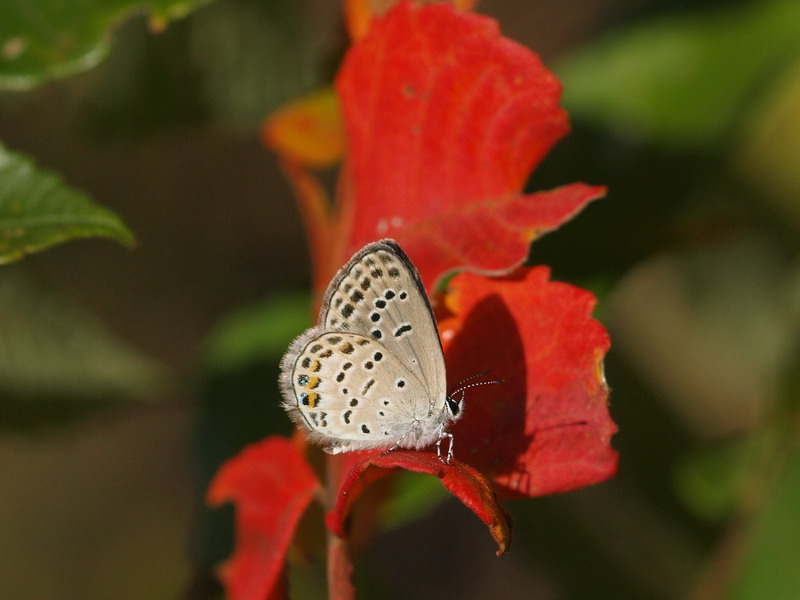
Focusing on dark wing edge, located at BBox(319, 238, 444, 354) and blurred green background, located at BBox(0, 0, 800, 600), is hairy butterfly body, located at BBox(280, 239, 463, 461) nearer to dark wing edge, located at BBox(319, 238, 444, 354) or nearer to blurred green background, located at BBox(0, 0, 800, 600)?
dark wing edge, located at BBox(319, 238, 444, 354)

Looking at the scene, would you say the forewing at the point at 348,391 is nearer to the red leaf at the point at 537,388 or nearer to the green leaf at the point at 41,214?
the red leaf at the point at 537,388

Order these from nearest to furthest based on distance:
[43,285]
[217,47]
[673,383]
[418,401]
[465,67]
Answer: [465,67] < [418,401] < [43,285] < [217,47] < [673,383]

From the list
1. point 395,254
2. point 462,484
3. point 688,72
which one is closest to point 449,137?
point 395,254

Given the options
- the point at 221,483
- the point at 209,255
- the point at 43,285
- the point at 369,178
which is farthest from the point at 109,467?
the point at 369,178

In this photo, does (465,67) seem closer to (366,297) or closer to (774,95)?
(366,297)

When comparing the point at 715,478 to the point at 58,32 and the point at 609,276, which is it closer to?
the point at 609,276

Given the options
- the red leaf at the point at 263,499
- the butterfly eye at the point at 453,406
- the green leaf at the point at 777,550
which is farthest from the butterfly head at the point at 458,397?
the green leaf at the point at 777,550

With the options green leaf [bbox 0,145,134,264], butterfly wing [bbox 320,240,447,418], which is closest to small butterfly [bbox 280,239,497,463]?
butterfly wing [bbox 320,240,447,418]
